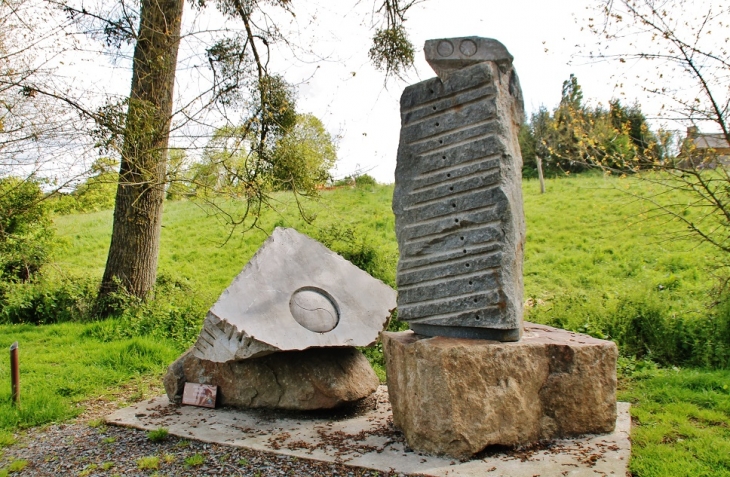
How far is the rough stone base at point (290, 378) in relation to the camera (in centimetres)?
501

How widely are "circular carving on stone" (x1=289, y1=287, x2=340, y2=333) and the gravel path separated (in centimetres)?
121

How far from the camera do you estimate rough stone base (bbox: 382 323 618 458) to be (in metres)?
3.92

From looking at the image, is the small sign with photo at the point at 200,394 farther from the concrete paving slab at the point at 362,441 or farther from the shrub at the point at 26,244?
the shrub at the point at 26,244

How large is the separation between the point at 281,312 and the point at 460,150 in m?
1.99

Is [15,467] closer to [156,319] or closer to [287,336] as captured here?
[287,336]

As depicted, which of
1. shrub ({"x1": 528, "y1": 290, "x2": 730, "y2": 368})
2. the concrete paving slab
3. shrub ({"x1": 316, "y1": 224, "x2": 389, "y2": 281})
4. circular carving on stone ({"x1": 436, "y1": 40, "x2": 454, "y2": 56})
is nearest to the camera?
the concrete paving slab

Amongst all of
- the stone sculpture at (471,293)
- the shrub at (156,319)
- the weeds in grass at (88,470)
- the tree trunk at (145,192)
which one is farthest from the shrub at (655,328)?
the tree trunk at (145,192)

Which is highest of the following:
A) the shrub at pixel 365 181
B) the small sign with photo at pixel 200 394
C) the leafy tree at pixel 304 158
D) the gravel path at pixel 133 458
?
the shrub at pixel 365 181

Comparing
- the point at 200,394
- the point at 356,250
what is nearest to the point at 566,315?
the point at 356,250

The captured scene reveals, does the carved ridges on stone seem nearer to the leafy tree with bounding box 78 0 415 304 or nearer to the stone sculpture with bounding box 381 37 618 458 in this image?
the stone sculpture with bounding box 381 37 618 458

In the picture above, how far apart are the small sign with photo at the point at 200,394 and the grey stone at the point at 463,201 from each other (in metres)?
1.94

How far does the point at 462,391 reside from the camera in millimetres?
3912

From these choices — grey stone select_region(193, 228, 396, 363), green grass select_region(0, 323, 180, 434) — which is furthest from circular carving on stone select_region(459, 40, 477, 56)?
green grass select_region(0, 323, 180, 434)

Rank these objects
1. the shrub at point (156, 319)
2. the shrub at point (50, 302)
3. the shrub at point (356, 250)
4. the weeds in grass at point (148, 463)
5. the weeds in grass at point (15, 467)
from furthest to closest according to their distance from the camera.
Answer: the shrub at point (50, 302) → the shrub at point (356, 250) → the shrub at point (156, 319) → the weeds in grass at point (15, 467) → the weeds in grass at point (148, 463)
